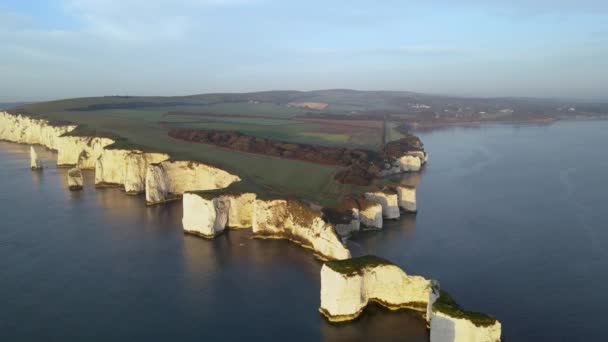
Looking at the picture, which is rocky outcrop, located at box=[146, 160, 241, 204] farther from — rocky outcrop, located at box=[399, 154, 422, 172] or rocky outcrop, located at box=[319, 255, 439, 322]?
rocky outcrop, located at box=[399, 154, 422, 172]

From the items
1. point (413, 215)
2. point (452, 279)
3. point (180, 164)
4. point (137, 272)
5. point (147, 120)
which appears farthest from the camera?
point (147, 120)

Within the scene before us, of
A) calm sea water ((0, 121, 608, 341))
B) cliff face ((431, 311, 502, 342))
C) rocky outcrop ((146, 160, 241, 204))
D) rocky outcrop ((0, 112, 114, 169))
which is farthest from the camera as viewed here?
rocky outcrop ((0, 112, 114, 169))

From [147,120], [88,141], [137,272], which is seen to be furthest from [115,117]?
[137,272]

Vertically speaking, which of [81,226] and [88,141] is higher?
[88,141]

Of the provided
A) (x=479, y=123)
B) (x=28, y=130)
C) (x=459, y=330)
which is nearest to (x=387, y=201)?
(x=459, y=330)

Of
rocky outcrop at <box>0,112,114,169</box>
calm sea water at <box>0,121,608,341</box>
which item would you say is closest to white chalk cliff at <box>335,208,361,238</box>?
calm sea water at <box>0,121,608,341</box>

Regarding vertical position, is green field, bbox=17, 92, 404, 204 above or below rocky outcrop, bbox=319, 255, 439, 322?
above

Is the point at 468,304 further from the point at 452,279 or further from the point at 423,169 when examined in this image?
the point at 423,169
